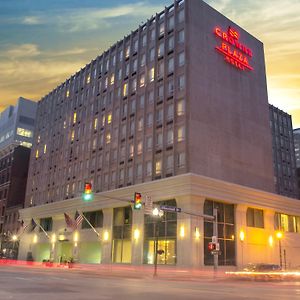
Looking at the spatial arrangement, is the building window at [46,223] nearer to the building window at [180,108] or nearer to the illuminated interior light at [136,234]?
the illuminated interior light at [136,234]

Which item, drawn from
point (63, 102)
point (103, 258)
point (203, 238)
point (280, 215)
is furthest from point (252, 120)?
point (63, 102)

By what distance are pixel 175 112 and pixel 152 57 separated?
11.9 metres

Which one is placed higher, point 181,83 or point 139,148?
point 181,83

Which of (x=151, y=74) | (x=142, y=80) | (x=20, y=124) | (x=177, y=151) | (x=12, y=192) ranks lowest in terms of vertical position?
(x=177, y=151)

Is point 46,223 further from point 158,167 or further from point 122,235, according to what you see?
point 158,167

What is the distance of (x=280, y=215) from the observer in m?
58.2

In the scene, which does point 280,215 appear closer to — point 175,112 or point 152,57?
point 175,112

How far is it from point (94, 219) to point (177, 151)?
787 inches

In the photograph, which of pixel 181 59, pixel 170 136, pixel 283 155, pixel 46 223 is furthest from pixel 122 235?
pixel 283 155

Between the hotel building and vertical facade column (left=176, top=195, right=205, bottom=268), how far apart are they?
0.12m

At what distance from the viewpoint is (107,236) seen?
5831 cm

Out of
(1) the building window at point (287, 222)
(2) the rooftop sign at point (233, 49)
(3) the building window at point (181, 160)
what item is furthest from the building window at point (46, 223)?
(2) the rooftop sign at point (233, 49)

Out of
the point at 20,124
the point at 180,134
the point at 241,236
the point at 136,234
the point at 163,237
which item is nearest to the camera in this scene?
the point at 163,237

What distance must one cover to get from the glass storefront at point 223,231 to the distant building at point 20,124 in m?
98.4
